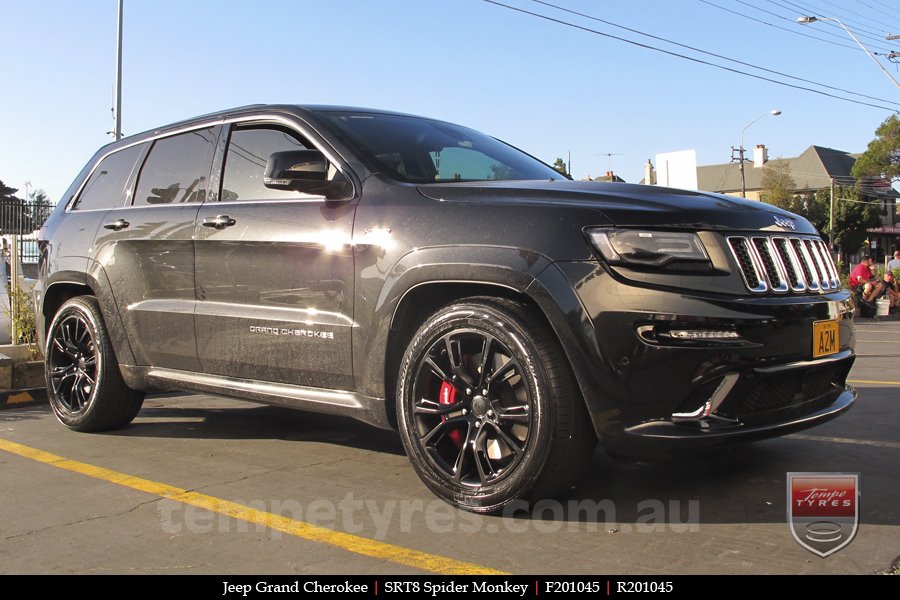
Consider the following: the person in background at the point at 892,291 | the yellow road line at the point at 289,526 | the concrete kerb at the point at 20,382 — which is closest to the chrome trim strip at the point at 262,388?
the yellow road line at the point at 289,526

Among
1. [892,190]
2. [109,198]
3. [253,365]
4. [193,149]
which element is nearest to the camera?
[253,365]

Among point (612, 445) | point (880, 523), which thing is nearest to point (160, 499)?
point (612, 445)

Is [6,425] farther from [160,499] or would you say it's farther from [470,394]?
[470,394]

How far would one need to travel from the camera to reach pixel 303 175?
12.5ft

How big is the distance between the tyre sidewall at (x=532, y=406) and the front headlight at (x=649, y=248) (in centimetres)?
44

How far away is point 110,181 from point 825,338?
4319mm

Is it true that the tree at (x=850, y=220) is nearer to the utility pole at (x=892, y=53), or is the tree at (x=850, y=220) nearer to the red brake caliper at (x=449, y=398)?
the utility pole at (x=892, y=53)

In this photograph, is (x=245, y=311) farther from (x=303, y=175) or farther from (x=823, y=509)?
A: (x=823, y=509)

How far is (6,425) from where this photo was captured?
559 centimetres

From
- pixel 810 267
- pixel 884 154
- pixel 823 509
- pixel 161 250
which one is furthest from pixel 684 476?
pixel 884 154

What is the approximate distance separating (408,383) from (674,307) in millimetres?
1149

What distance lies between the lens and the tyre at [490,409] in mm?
3162

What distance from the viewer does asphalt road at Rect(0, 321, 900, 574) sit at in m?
2.87

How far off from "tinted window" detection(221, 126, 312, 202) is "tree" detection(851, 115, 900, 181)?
2925 inches
